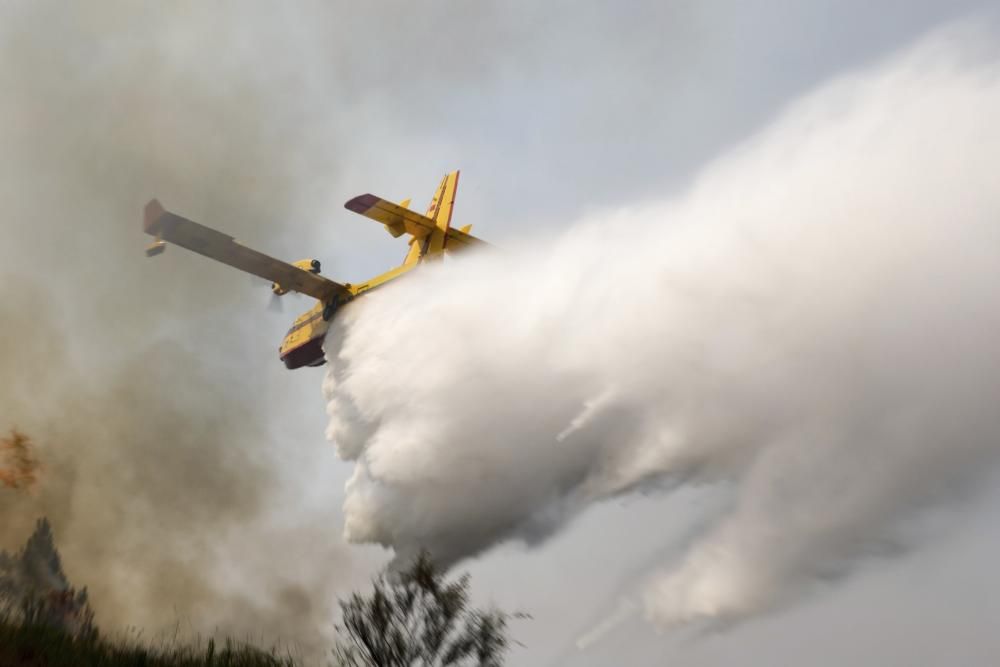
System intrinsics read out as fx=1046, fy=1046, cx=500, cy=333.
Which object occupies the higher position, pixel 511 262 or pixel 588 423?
pixel 511 262

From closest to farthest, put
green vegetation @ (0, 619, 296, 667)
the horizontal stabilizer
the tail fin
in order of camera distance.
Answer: green vegetation @ (0, 619, 296, 667)
the horizontal stabilizer
the tail fin

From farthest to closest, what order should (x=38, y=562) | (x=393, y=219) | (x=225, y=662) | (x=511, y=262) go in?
(x=38, y=562) → (x=393, y=219) → (x=511, y=262) → (x=225, y=662)

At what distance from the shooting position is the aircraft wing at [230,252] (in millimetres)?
28641

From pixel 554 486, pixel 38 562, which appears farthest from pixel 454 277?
pixel 38 562

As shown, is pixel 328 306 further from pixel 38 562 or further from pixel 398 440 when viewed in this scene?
pixel 38 562

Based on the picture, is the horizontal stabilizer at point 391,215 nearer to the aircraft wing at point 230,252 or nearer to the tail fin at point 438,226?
the tail fin at point 438,226

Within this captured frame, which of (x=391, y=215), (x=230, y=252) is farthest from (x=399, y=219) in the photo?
(x=230, y=252)

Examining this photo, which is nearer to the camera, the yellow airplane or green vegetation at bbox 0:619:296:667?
green vegetation at bbox 0:619:296:667

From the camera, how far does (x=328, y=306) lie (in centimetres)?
3138

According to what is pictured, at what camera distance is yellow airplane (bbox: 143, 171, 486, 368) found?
28.7 metres

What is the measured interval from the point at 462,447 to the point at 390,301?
6.20 meters

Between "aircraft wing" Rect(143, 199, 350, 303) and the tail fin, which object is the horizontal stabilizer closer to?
the tail fin

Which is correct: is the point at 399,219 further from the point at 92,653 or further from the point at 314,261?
the point at 92,653

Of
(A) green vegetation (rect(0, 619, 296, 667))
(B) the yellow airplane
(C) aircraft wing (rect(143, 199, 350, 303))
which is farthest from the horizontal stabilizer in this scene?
(A) green vegetation (rect(0, 619, 296, 667))
